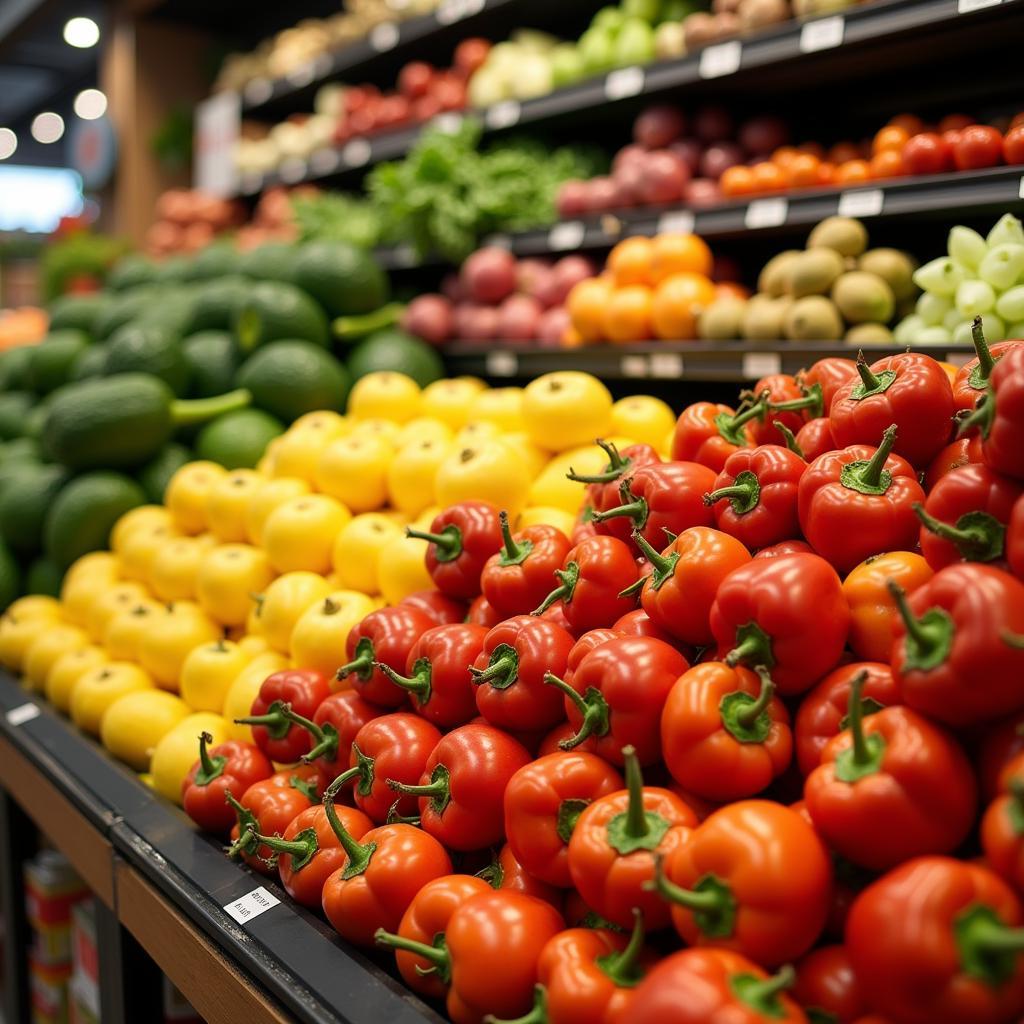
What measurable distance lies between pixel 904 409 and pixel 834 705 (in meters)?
0.40

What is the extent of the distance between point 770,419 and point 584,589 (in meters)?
0.41

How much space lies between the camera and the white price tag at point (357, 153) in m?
3.95

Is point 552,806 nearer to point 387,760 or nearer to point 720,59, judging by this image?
point 387,760

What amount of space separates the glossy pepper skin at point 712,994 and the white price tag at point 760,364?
1.50m

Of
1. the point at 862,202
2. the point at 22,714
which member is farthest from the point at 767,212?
the point at 22,714

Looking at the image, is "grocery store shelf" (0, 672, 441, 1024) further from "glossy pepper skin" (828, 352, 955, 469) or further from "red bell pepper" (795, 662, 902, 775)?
"glossy pepper skin" (828, 352, 955, 469)

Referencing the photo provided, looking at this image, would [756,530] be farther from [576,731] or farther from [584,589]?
[576,731]

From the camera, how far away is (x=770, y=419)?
57.6 inches

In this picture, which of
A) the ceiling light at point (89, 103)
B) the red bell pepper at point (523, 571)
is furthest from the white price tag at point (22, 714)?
the ceiling light at point (89, 103)

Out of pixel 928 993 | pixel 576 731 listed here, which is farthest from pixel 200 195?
pixel 928 993

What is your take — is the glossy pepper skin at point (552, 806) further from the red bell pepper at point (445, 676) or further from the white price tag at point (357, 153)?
the white price tag at point (357, 153)

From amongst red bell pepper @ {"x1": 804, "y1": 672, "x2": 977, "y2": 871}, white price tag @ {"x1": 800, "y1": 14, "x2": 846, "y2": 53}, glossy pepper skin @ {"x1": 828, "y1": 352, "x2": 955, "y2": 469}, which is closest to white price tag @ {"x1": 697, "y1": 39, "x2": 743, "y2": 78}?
white price tag @ {"x1": 800, "y1": 14, "x2": 846, "y2": 53}

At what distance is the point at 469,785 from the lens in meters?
1.18

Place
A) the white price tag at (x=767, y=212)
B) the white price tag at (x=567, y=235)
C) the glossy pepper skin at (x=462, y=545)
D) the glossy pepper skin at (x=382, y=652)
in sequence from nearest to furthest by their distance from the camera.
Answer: the glossy pepper skin at (x=382, y=652) < the glossy pepper skin at (x=462, y=545) < the white price tag at (x=767, y=212) < the white price tag at (x=567, y=235)
